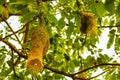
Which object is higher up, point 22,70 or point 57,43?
point 57,43

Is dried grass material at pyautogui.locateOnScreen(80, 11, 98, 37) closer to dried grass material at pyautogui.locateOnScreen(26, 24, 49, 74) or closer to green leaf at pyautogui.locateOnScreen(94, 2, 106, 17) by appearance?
green leaf at pyautogui.locateOnScreen(94, 2, 106, 17)

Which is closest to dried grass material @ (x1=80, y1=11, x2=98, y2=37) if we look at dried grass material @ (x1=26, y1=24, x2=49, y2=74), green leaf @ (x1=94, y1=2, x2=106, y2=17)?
green leaf @ (x1=94, y1=2, x2=106, y2=17)

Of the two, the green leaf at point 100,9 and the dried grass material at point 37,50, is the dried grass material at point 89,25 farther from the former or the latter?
the dried grass material at point 37,50

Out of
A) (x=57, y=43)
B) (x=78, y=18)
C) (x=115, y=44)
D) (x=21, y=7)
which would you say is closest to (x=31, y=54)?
(x=78, y=18)

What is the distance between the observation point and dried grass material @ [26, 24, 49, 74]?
4.00 feet

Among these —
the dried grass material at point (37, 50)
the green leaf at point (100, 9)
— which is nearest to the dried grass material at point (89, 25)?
the green leaf at point (100, 9)

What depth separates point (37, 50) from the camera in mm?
1233

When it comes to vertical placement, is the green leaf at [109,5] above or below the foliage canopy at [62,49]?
above

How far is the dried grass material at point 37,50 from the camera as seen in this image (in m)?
1.22

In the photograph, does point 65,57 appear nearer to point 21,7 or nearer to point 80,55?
point 80,55

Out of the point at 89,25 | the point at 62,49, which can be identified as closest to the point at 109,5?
the point at 89,25

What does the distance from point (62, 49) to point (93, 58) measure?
0.39 metres

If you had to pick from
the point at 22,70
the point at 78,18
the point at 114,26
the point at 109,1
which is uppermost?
the point at 109,1

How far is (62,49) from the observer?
2949 millimetres
